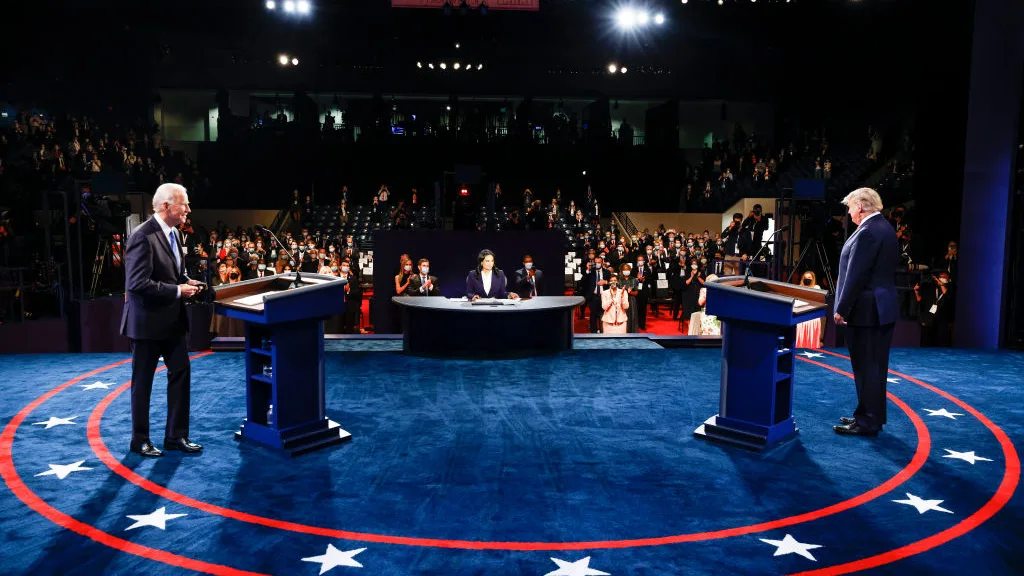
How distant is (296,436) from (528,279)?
5613 millimetres

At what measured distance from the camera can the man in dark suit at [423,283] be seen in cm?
1008

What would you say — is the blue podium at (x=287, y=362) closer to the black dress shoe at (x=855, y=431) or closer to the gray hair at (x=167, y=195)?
the gray hair at (x=167, y=195)

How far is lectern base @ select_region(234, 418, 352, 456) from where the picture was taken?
4938mm

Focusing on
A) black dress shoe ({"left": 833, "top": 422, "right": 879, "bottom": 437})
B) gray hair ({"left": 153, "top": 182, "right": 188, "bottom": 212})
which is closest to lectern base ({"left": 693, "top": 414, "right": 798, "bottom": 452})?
black dress shoe ({"left": 833, "top": 422, "right": 879, "bottom": 437})

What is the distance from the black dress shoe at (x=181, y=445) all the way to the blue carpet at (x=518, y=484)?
0.09 metres

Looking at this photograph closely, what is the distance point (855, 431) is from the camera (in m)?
5.36

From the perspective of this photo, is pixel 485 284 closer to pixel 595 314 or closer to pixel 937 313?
pixel 595 314

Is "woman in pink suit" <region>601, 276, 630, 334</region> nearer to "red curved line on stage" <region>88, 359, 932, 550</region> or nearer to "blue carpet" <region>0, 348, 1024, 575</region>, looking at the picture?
"blue carpet" <region>0, 348, 1024, 575</region>

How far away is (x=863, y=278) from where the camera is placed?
5125 mm

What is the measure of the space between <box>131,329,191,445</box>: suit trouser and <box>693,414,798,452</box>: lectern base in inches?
138

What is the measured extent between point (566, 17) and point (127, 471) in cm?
2291

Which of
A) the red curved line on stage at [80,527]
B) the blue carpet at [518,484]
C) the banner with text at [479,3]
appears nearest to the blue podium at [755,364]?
the blue carpet at [518,484]

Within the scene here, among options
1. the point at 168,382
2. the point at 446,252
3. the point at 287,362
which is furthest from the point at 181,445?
the point at 446,252

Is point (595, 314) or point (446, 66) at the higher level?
point (446, 66)
